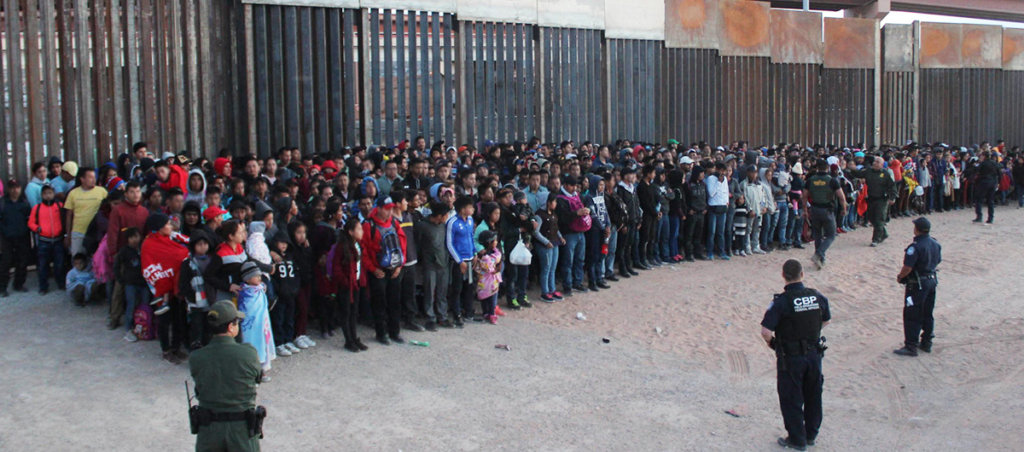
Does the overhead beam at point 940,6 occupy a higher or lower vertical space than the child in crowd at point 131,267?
higher

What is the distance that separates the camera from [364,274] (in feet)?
32.3

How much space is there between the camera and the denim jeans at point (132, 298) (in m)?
9.41

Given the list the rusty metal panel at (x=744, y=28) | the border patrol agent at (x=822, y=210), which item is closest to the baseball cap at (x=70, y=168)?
the border patrol agent at (x=822, y=210)

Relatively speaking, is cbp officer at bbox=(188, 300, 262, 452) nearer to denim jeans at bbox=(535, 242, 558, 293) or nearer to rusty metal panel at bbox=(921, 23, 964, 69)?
denim jeans at bbox=(535, 242, 558, 293)

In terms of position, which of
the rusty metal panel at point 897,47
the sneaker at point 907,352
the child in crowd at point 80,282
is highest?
the rusty metal panel at point 897,47

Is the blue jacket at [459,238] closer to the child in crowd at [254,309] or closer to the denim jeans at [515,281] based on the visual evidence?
the denim jeans at [515,281]

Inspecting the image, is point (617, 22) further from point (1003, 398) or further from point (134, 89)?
point (1003, 398)

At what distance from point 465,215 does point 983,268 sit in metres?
9.49

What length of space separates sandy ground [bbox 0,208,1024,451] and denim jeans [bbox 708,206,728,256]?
2706mm

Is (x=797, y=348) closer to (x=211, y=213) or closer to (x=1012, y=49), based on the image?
(x=211, y=213)

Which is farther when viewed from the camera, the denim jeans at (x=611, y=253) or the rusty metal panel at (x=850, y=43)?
the rusty metal panel at (x=850, y=43)

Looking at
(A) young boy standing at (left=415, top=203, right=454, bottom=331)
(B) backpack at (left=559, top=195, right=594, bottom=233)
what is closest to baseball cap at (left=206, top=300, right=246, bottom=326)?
(A) young boy standing at (left=415, top=203, right=454, bottom=331)

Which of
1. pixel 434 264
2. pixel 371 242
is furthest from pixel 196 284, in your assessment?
pixel 434 264

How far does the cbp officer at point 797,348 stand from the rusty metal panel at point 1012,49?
2559 centimetres
